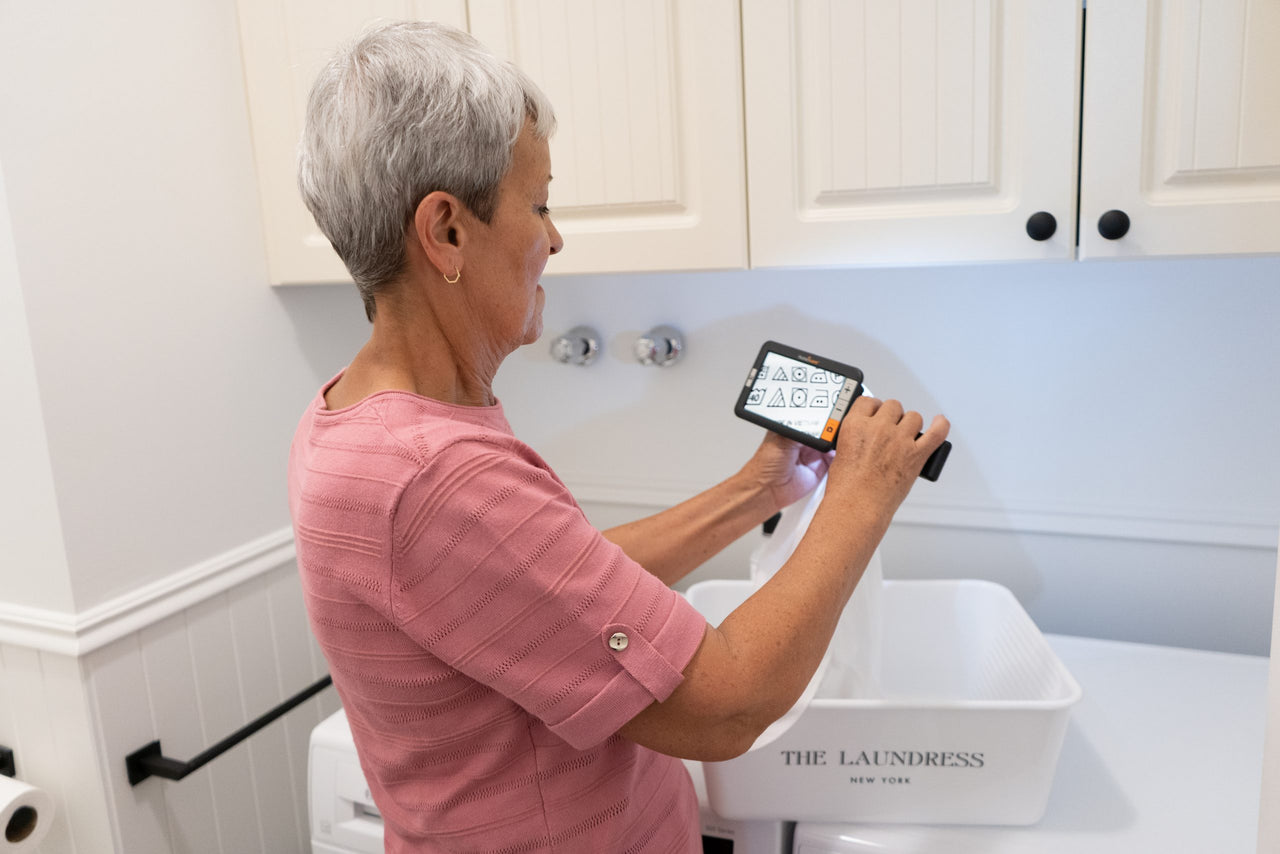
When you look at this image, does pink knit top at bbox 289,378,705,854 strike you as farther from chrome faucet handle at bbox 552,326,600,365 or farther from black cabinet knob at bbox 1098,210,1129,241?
chrome faucet handle at bbox 552,326,600,365

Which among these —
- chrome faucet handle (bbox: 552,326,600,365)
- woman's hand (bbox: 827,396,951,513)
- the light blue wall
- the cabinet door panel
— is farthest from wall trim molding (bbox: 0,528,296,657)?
woman's hand (bbox: 827,396,951,513)

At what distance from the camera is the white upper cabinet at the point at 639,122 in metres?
1.05

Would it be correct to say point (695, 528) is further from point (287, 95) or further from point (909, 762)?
point (287, 95)

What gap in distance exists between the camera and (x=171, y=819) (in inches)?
48.3


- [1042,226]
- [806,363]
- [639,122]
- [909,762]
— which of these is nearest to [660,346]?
[639,122]

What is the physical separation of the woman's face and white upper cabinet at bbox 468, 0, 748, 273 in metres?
0.39

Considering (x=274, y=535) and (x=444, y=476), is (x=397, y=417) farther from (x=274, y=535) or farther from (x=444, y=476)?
Result: (x=274, y=535)

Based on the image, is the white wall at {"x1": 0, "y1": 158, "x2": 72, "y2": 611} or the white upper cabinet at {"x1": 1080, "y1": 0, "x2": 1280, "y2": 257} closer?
the white upper cabinet at {"x1": 1080, "y1": 0, "x2": 1280, "y2": 257}

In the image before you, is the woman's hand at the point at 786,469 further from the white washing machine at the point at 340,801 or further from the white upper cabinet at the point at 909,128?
the white washing machine at the point at 340,801

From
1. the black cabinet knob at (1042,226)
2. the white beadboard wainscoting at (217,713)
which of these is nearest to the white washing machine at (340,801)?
the white beadboard wainscoting at (217,713)

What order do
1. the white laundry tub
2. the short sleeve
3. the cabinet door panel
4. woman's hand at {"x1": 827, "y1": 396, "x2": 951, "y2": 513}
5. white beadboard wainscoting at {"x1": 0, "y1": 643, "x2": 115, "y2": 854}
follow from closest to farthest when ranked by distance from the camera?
the short sleeve
woman's hand at {"x1": 827, "y1": 396, "x2": 951, "y2": 513}
the white laundry tub
white beadboard wainscoting at {"x1": 0, "y1": 643, "x2": 115, "y2": 854}
the cabinet door panel

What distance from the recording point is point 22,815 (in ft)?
3.60

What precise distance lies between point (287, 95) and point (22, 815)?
94 cm

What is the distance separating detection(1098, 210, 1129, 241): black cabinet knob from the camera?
0.91m
